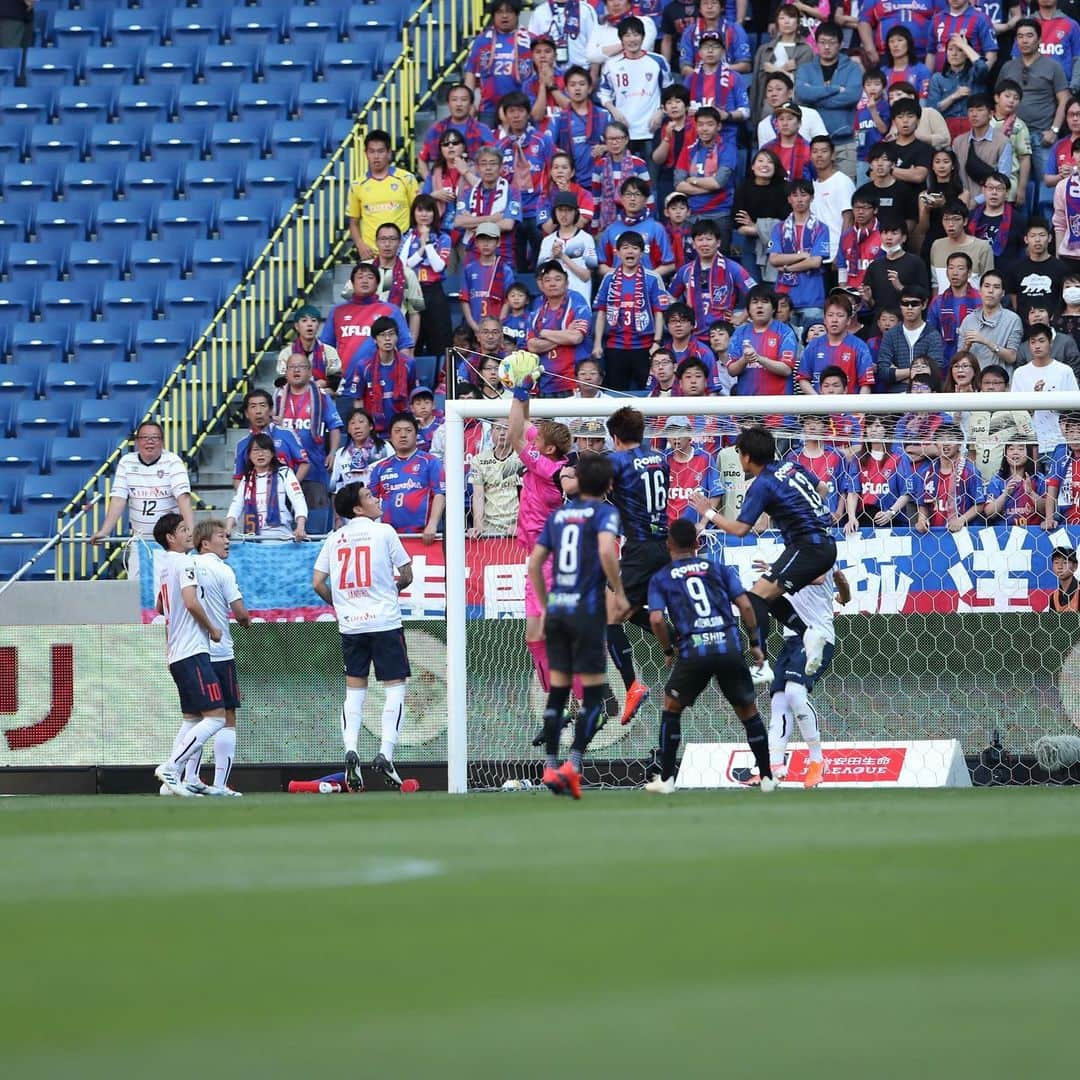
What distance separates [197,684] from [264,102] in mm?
9735

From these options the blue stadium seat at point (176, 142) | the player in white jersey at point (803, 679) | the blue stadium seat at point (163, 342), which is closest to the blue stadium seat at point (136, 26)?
the blue stadium seat at point (176, 142)

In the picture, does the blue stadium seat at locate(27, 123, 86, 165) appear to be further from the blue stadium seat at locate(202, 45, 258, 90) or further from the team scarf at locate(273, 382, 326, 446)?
the team scarf at locate(273, 382, 326, 446)

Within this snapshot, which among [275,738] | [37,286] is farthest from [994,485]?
[37,286]

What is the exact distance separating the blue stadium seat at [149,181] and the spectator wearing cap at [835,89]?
695cm

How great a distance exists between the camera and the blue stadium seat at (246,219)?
1933 cm

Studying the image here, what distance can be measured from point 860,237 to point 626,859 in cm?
1034

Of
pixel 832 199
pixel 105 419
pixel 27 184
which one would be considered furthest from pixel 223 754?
pixel 27 184

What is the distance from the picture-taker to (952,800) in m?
8.60

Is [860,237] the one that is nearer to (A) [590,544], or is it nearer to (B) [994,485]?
(B) [994,485]

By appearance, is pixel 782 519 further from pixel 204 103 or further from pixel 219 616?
pixel 204 103

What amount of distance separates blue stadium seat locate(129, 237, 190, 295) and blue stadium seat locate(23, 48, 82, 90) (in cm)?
318

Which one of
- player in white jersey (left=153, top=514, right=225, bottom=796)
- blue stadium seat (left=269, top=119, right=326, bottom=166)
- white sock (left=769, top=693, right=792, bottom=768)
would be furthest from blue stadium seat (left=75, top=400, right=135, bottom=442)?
white sock (left=769, top=693, right=792, bottom=768)

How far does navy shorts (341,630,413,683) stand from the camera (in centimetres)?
1250

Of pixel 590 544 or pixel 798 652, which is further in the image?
pixel 798 652
